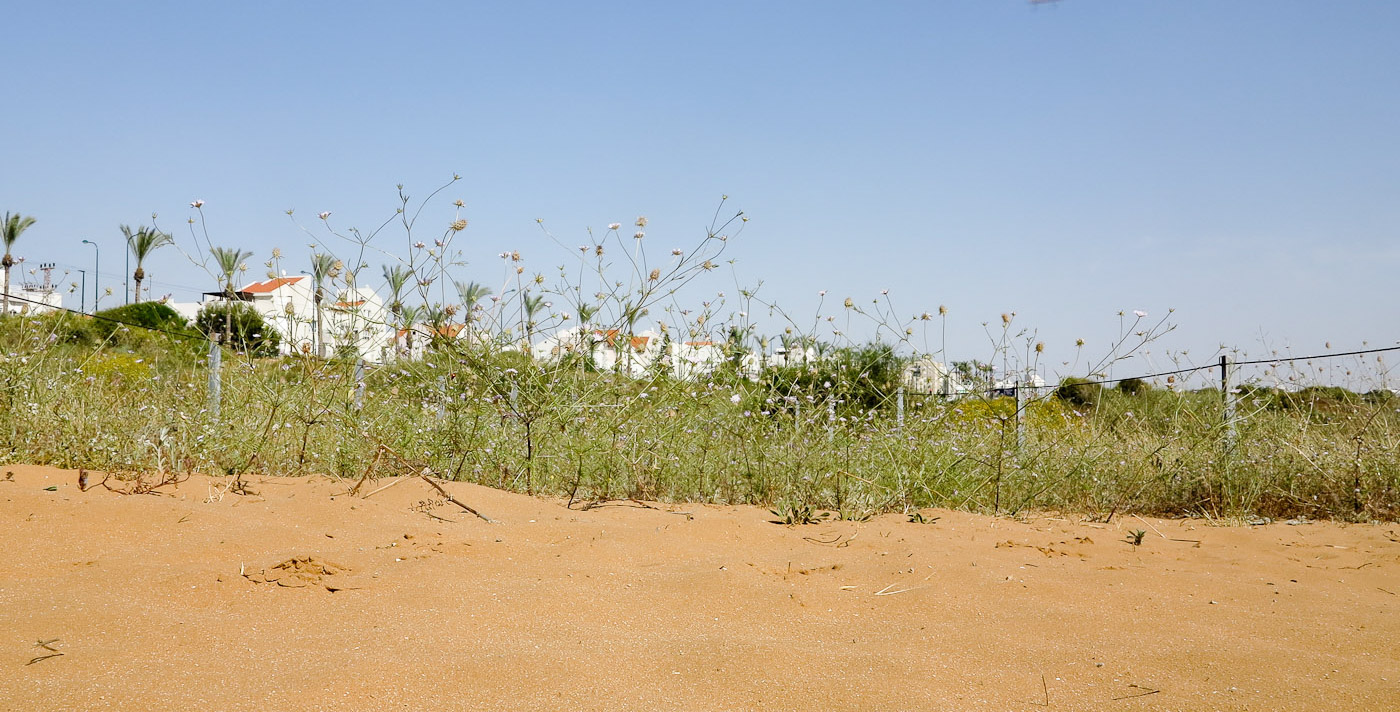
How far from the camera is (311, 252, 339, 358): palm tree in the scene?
4.41 meters

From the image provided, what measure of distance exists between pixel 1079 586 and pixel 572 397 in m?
2.42

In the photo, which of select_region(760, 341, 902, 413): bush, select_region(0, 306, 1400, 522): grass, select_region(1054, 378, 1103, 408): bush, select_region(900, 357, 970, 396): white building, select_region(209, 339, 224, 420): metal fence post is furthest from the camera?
select_region(1054, 378, 1103, 408): bush

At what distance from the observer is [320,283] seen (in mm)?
4582

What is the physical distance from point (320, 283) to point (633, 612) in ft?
10.1

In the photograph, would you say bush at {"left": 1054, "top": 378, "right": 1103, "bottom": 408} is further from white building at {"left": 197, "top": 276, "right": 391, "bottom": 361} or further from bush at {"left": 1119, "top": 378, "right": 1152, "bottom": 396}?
white building at {"left": 197, "top": 276, "right": 391, "bottom": 361}

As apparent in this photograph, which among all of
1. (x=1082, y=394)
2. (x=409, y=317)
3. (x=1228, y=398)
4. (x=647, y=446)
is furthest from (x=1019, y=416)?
(x=1082, y=394)

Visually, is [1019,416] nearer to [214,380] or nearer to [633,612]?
[633,612]

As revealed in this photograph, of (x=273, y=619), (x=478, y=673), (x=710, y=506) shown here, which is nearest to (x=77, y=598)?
(x=273, y=619)

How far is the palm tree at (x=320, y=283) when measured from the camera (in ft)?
14.5

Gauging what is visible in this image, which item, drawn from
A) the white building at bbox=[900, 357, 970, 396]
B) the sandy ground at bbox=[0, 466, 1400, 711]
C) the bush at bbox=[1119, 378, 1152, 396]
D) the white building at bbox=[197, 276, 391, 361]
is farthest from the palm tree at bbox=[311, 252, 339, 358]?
the bush at bbox=[1119, 378, 1152, 396]

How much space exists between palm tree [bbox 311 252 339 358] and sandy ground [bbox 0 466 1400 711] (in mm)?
1319

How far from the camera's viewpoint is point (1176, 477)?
4605 mm

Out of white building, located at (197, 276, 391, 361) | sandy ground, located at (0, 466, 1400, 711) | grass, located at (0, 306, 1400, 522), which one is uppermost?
white building, located at (197, 276, 391, 361)

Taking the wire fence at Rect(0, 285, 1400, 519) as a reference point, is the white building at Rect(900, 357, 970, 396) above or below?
above
